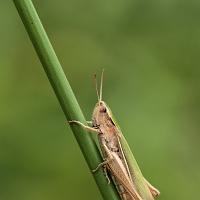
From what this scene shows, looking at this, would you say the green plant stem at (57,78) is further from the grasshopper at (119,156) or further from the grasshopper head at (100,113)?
the grasshopper head at (100,113)

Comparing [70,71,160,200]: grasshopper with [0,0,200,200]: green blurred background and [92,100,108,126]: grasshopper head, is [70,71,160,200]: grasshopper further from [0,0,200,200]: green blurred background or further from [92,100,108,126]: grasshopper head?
[0,0,200,200]: green blurred background

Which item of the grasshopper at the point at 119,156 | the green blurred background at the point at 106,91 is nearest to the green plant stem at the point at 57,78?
the grasshopper at the point at 119,156

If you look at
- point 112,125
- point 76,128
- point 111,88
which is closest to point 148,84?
point 111,88

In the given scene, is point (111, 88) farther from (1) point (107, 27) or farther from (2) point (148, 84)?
(1) point (107, 27)

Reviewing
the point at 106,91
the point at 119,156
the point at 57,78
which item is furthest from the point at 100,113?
the point at 57,78

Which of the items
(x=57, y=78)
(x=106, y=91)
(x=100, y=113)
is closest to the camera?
(x=57, y=78)

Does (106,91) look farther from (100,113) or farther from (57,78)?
(57,78)

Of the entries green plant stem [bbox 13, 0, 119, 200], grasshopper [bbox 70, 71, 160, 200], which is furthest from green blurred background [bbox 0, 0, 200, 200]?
green plant stem [bbox 13, 0, 119, 200]
